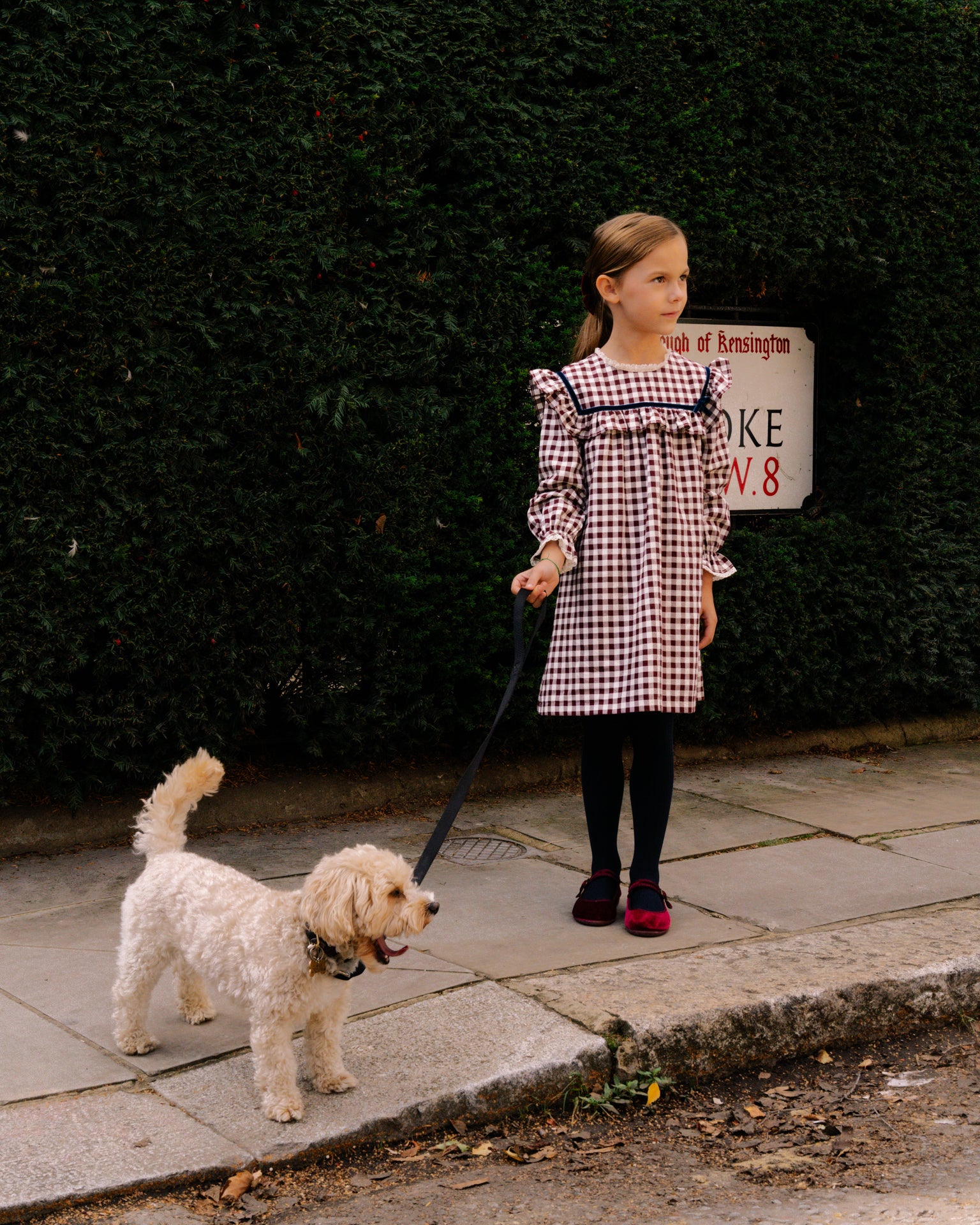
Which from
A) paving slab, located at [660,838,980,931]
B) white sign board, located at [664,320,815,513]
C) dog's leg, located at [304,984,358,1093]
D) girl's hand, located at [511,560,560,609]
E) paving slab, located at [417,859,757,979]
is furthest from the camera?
white sign board, located at [664,320,815,513]

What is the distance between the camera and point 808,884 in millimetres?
4723

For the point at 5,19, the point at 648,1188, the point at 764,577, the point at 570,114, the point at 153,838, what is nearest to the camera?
the point at 648,1188

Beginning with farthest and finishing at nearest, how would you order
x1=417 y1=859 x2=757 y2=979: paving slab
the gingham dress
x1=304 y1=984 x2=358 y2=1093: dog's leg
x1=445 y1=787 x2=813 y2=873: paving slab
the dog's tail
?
x1=445 y1=787 x2=813 y2=873: paving slab < the gingham dress < x1=417 y1=859 x2=757 y2=979: paving slab < the dog's tail < x1=304 y1=984 x2=358 y2=1093: dog's leg

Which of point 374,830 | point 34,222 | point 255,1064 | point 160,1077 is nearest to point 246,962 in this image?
point 255,1064

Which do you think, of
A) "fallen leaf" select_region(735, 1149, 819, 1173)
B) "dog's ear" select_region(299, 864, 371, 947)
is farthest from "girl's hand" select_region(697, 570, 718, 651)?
"dog's ear" select_region(299, 864, 371, 947)

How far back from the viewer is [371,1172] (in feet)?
9.73

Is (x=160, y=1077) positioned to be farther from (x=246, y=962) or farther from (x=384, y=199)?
(x=384, y=199)

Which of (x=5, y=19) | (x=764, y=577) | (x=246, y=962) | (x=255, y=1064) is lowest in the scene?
(x=255, y=1064)

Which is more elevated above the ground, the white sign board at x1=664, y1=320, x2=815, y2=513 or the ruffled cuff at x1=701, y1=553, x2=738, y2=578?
the white sign board at x1=664, y1=320, x2=815, y2=513

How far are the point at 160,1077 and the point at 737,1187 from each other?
1.37 m

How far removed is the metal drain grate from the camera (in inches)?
197

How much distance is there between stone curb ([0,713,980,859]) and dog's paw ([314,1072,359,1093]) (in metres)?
2.20

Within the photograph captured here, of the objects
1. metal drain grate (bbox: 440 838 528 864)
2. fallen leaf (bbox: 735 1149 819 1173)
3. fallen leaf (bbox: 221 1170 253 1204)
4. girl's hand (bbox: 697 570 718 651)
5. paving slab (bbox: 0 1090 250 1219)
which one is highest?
girl's hand (bbox: 697 570 718 651)

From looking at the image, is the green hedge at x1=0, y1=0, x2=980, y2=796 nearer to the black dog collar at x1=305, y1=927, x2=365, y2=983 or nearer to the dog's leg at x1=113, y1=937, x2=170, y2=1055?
the dog's leg at x1=113, y1=937, x2=170, y2=1055
